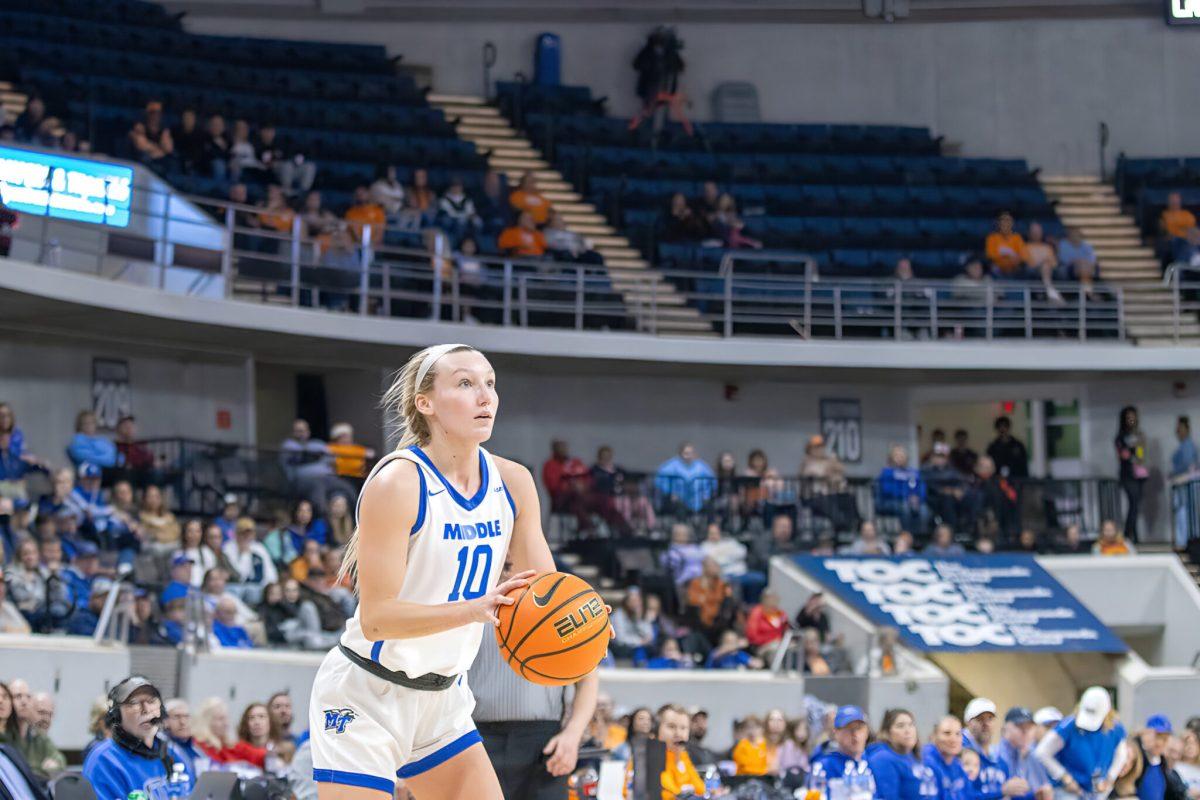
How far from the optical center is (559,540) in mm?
17609

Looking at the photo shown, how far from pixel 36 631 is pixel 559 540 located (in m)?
6.70

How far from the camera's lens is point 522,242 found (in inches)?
749

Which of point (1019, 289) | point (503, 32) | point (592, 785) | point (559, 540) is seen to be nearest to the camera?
point (592, 785)

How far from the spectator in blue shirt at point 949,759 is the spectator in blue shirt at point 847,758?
549 millimetres

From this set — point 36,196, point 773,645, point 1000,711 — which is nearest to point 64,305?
point 36,196

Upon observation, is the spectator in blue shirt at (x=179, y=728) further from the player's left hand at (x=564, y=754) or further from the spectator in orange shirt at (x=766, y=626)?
the spectator in orange shirt at (x=766, y=626)

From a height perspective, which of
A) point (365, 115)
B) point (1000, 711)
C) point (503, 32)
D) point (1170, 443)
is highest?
point (503, 32)

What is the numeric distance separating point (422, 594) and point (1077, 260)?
17.2 metres

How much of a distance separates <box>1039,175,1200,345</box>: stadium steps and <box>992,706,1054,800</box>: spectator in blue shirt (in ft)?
31.0

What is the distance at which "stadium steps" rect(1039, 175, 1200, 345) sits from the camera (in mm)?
20344

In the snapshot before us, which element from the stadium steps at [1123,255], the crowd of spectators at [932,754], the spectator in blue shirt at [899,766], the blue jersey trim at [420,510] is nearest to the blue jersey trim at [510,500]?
the blue jersey trim at [420,510]

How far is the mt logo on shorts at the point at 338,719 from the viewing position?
454 cm

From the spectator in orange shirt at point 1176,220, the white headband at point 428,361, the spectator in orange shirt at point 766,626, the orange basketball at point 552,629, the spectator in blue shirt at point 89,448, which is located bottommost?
the spectator in orange shirt at point 766,626

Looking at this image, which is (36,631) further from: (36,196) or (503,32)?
(503,32)
